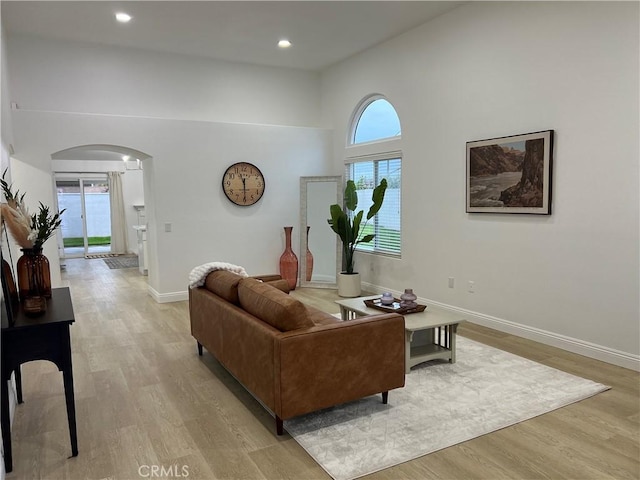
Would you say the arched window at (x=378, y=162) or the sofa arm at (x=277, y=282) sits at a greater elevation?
the arched window at (x=378, y=162)

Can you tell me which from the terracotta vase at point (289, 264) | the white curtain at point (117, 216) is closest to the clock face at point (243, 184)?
the terracotta vase at point (289, 264)

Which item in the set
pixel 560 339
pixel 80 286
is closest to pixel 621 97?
pixel 560 339

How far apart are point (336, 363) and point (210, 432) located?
889 millimetres

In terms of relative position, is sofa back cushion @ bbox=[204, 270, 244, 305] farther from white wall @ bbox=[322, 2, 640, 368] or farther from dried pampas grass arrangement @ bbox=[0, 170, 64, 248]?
white wall @ bbox=[322, 2, 640, 368]

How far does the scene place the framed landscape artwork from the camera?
13.8 feet

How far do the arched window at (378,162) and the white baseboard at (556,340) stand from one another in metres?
1.42

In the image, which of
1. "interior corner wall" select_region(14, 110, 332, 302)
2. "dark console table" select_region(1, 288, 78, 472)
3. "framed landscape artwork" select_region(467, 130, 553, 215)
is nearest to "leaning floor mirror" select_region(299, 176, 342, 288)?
"interior corner wall" select_region(14, 110, 332, 302)

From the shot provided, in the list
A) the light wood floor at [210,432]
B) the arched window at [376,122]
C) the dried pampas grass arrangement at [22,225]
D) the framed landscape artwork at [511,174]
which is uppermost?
the arched window at [376,122]

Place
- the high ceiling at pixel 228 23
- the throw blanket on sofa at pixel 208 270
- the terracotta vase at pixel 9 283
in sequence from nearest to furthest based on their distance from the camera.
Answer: the terracotta vase at pixel 9 283 → the throw blanket on sofa at pixel 208 270 → the high ceiling at pixel 228 23

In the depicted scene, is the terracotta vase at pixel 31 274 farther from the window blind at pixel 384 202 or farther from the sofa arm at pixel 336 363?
the window blind at pixel 384 202

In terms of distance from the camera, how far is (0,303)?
8.50ft

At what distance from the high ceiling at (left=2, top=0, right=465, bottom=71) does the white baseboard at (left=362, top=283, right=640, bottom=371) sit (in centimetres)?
342

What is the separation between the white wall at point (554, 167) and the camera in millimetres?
3676

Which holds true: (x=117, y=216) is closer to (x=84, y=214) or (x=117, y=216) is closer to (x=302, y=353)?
(x=84, y=214)
